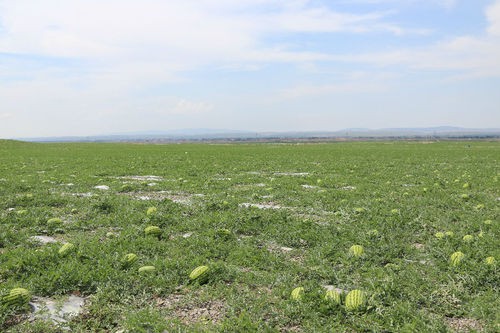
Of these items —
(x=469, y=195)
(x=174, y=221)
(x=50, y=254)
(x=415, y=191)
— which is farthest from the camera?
(x=415, y=191)

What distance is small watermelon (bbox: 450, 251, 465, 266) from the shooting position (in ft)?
23.6

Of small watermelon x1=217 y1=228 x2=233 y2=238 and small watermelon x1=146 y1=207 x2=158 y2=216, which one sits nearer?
small watermelon x1=217 y1=228 x2=233 y2=238

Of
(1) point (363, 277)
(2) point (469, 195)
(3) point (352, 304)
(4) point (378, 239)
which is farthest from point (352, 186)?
(3) point (352, 304)

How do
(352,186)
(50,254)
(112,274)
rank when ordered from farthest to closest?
(352,186) < (50,254) < (112,274)

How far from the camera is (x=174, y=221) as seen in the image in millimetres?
10305

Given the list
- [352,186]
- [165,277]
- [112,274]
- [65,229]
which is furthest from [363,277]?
[352,186]

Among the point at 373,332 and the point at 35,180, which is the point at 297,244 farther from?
the point at 35,180

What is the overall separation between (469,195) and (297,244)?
367 inches

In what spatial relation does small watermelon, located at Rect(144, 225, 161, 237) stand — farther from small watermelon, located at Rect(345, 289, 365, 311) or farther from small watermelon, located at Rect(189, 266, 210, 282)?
small watermelon, located at Rect(345, 289, 365, 311)

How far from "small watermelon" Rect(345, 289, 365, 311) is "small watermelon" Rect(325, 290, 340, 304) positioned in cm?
13

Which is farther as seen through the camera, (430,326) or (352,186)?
(352,186)

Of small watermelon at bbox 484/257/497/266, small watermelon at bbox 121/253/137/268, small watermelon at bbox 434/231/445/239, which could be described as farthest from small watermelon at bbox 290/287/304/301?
small watermelon at bbox 434/231/445/239

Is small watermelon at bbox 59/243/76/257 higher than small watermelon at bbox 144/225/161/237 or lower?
higher

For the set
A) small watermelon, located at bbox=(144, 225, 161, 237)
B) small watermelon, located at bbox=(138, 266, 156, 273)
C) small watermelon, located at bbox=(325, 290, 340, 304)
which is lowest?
small watermelon, located at bbox=(325, 290, 340, 304)
